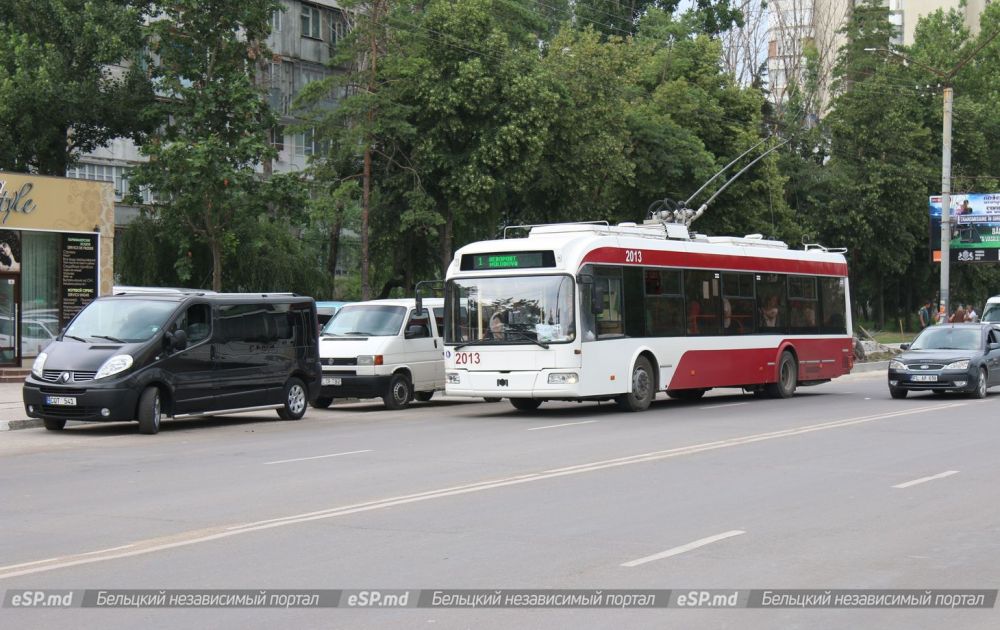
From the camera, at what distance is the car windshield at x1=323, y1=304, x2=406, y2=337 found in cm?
2458

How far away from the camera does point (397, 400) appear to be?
2445 cm

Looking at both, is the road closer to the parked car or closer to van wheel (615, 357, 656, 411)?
van wheel (615, 357, 656, 411)

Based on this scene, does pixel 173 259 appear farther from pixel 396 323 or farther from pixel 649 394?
pixel 649 394

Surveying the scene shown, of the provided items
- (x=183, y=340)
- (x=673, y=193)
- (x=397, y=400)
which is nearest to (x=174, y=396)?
(x=183, y=340)

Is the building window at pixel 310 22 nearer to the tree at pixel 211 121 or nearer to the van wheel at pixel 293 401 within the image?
the tree at pixel 211 121

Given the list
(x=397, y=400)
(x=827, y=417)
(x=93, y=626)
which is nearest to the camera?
(x=93, y=626)

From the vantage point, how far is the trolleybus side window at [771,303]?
86.1 feet

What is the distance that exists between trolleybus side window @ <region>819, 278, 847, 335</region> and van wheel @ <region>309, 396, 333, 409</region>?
36.2ft

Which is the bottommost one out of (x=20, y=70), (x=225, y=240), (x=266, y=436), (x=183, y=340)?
(x=266, y=436)

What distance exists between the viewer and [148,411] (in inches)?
717

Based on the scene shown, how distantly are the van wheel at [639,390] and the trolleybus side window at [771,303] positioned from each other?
14.1ft

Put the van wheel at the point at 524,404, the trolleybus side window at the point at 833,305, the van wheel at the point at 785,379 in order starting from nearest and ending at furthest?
1. the van wheel at the point at 524,404
2. the van wheel at the point at 785,379
3. the trolleybus side window at the point at 833,305

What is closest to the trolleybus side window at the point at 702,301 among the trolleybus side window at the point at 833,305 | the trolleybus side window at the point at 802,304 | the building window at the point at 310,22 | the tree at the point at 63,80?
the trolleybus side window at the point at 802,304

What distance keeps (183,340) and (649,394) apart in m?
8.34
